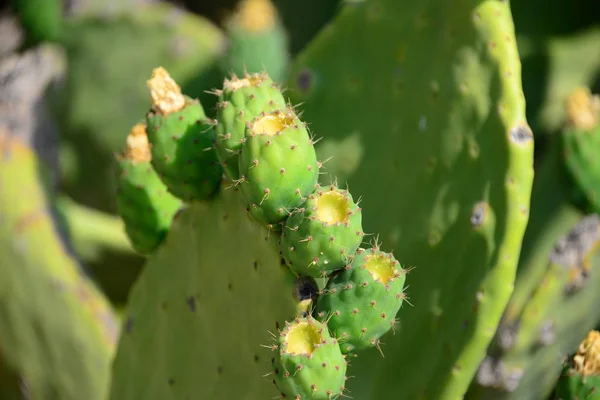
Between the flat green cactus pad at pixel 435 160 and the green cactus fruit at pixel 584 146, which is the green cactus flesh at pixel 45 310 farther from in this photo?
the green cactus fruit at pixel 584 146

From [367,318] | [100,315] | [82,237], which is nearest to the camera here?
[367,318]

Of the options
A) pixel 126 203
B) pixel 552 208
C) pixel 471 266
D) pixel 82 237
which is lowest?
pixel 82 237

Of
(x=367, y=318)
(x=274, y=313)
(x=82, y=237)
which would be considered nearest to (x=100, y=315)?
(x=82, y=237)

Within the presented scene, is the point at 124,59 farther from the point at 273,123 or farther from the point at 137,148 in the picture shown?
the point at 273,123

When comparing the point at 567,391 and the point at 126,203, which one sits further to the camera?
the point at 126,203

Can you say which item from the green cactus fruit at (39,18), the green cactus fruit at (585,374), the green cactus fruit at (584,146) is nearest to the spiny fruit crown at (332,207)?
the green cactus fruit at (585,374)

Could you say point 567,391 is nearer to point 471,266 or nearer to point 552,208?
point 471,266

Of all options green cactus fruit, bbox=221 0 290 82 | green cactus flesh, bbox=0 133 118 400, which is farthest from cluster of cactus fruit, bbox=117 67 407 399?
green cactus fruit, bbox=221 0 290 82
